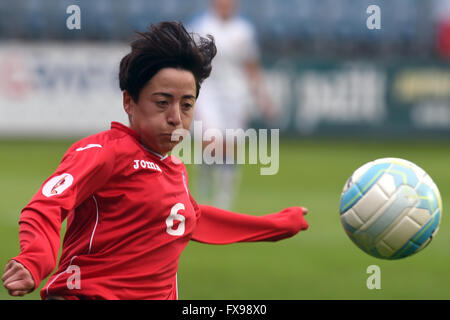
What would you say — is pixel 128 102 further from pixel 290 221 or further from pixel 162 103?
pixel 290 221

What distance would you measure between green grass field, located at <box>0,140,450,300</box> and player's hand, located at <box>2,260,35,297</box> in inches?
105

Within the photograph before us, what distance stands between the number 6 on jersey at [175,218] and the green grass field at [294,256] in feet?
6.14

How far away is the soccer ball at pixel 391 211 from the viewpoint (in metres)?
3.89

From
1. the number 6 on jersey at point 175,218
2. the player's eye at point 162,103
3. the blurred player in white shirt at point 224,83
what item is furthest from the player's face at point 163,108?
the blurred player in white shirt at point 224,83

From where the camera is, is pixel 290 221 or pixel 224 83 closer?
pixel 290 221

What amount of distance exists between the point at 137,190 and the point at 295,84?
14187mm

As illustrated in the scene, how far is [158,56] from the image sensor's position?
3311 mm

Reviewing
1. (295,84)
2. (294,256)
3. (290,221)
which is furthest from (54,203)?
(295,84)

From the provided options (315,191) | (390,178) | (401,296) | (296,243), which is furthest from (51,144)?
(390,178)

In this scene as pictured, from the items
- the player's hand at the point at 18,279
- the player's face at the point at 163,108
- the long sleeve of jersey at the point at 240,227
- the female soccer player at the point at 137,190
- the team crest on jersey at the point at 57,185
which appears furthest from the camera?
the long sleeve of jersey at the point at 240,227

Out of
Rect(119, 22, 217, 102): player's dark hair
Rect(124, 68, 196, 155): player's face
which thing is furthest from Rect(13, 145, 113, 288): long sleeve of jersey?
Rect(119, 22, 217, 102): player's dark hair

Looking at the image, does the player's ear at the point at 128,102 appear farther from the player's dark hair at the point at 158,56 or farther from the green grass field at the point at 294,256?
the green grass field at the point at 294,256

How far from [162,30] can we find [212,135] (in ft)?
19.6

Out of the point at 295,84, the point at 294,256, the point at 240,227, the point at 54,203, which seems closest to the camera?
the point at 54,203
